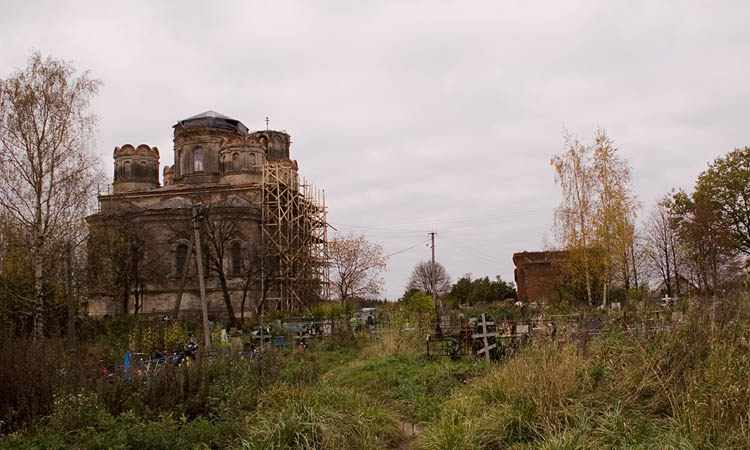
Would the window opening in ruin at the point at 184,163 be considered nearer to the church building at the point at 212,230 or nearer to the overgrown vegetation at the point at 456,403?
the church building at the point at 212,230

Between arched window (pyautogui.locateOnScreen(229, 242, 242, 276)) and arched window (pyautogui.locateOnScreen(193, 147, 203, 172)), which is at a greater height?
arched window (pyautogui.locateOnScreen(193, 147, 203, 172))

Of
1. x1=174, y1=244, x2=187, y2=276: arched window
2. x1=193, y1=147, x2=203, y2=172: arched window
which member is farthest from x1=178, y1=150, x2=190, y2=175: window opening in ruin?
x1=174, y1=244, x2=187, y2=276: arched window

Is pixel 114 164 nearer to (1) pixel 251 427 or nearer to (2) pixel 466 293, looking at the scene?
Result: (2) pixel 466 293

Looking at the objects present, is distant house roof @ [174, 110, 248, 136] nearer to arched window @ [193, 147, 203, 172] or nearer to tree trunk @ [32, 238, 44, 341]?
arched window @ [193, 147, 203, 172]

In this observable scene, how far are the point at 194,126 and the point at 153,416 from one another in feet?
124

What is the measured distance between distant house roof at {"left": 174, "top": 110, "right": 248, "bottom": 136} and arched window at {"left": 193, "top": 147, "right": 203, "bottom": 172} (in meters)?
1.61

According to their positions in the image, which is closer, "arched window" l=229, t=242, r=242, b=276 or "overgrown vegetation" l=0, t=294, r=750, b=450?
"overgrown vegetation" l=0, t=294, r=750, b=450

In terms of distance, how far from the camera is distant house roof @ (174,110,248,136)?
43.7 m

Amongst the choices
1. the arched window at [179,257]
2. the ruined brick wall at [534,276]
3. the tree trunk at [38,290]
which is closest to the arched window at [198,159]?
the arched window at [179,257]

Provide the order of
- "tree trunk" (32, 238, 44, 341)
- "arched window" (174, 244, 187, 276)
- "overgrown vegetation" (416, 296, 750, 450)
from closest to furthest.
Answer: "overgrown vegetation" (416, 296, 750, 450), "tree trunk" (32, 238, 44, 341), "arched window" (174, 244, 187, 276)

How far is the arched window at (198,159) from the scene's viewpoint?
4288 centimetres

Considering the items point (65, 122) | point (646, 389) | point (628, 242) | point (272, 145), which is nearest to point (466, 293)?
point (272, 145)

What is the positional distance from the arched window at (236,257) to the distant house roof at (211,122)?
9816 millimetres

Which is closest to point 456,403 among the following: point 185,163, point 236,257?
point 236,257
